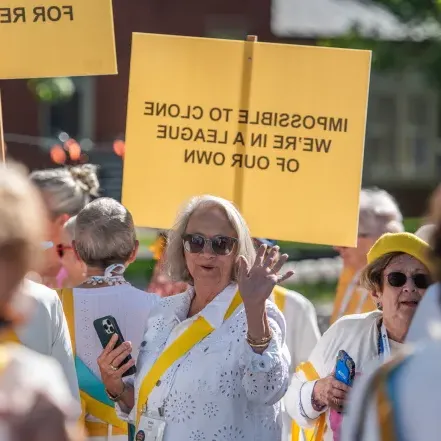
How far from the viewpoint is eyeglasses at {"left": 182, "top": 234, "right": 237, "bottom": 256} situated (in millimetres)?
4145

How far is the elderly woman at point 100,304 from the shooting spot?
4.43m

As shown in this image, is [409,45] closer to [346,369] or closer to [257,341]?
[346,369]

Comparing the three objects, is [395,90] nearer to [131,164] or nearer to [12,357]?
[131,164]

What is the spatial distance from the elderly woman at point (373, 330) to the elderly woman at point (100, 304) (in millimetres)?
655

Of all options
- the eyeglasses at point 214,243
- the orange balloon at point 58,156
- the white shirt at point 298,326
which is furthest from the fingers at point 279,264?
the orange balloon at point 58,156

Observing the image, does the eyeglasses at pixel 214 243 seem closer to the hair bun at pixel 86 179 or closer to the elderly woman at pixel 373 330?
the elderly woman at pixel 373 330

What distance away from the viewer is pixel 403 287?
4.08 metres

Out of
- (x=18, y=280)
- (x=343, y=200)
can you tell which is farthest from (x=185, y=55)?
(x=18, y=280)

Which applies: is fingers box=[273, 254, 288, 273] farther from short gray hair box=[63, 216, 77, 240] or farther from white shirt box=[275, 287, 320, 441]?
short gray hair box=[63, 216, 77, 240]

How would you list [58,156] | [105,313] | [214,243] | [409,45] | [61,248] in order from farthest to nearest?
[409,45] < [58,156] < [61,248] < [105,313] < [214,243]

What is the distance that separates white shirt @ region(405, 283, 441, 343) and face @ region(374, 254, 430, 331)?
6.08 feet

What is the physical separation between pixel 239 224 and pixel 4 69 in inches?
63.6

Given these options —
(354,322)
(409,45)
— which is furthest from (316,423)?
(409,45)

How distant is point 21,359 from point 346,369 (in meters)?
1.91
